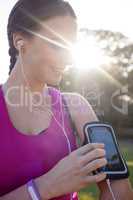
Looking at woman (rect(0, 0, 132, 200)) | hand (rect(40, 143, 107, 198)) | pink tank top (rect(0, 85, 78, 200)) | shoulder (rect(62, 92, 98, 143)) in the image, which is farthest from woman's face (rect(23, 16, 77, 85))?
hand (rect(40, 143, 107, 198))

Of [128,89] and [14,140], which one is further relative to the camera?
[128,89]

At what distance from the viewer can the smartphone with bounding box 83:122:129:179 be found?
6.30 feet

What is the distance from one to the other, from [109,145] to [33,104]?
0.47 meters

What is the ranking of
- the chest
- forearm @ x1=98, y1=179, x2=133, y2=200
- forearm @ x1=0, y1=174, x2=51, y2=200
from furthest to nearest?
the chest
forearm @ x1=98, y1=179, x2=133, y2=200
forearm @ x1=0, y1=174, x2=51, y2=200

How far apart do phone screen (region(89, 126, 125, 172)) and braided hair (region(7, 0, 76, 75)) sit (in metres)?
0.51

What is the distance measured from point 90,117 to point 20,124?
1.02 feet

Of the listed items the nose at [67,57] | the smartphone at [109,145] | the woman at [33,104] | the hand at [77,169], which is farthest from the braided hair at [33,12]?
the hand at [77,169]

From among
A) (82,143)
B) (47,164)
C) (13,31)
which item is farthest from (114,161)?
(13,31)

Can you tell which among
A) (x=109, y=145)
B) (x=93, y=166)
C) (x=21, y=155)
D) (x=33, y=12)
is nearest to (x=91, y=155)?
(x=93, y=166)

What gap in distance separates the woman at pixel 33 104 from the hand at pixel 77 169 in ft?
0.60

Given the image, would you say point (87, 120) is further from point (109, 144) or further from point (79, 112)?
point (109, 144)

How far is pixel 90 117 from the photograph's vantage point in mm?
2234

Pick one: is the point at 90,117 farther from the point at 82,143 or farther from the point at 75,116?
the point at 82,143

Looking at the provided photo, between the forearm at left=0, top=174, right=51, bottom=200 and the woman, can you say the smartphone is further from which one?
the forearm at left=0, top=174, right=51, bottom=200
